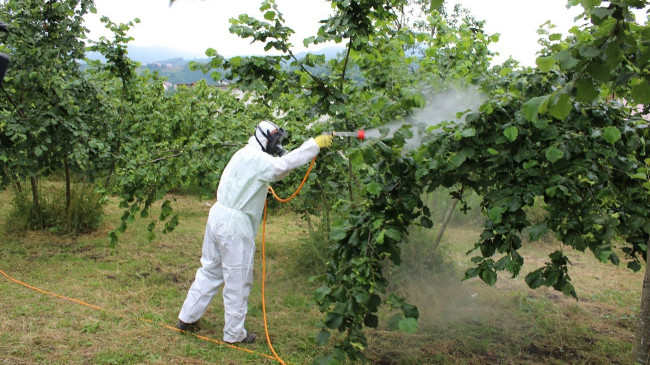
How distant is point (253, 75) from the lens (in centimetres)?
363

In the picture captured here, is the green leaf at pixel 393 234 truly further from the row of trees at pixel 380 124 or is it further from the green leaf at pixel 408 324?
the green leaf at pixel 408 324

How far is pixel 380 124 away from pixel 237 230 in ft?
4.72

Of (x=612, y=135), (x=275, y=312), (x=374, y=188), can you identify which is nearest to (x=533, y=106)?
(x=612, y=135)

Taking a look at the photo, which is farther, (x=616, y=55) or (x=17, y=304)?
(x=17, y=304)

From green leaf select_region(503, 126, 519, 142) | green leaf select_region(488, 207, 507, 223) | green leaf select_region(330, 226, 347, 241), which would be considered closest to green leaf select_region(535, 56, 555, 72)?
green leaf select_region(503, 126, 519, 142)

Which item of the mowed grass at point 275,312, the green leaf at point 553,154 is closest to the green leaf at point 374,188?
the green leaf at point 553,154

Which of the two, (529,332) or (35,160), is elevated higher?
(35,160)

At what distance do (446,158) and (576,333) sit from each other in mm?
2440

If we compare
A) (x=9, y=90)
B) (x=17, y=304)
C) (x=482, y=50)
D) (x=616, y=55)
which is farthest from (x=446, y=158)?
(x=9, y=90)

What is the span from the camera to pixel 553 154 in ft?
7.38

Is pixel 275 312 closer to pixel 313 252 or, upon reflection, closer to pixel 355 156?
pixel 313 252

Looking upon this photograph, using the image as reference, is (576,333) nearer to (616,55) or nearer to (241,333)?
(241,333)

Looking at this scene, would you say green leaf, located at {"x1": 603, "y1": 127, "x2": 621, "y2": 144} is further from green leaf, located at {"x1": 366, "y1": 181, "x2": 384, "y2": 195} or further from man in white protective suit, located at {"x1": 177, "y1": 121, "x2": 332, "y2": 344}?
man in white protective suit, located at {"x1": 177, "y1": 121, "x2": 332, "y2": 344}

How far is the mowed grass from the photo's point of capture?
365 cm
